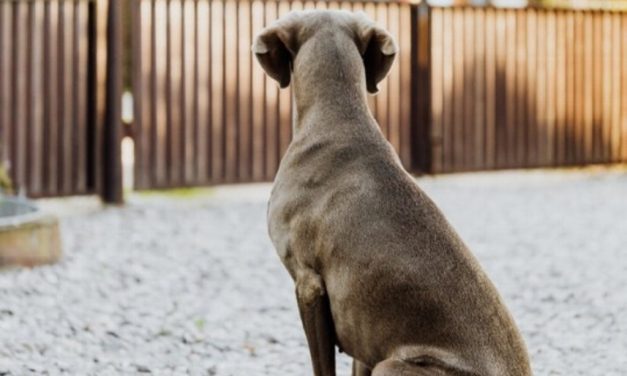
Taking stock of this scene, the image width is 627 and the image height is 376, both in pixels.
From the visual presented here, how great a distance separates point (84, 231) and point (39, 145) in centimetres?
151

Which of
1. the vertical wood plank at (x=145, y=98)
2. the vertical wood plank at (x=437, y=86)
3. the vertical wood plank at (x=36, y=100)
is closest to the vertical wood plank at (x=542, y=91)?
the vertical wood plank at (x=437, y=86)

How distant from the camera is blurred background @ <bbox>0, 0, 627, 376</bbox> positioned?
20.4 ft

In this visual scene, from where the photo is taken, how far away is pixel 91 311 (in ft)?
21.6

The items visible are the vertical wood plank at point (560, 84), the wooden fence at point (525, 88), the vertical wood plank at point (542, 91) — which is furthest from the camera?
the vertical wood plank at point (560, 84)

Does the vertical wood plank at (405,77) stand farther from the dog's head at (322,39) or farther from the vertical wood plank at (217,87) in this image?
the dog's head at (322,39)

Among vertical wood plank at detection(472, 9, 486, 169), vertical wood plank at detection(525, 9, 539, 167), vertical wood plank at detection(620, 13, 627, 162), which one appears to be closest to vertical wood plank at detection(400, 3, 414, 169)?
vertical wood plank at detection(472, 9, 486, 169)

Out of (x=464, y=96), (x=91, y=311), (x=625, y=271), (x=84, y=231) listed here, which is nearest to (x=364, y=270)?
(x=91, y=311)

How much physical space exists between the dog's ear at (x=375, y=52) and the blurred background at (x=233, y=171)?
159cm

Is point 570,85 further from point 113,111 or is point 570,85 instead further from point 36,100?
point 36,100

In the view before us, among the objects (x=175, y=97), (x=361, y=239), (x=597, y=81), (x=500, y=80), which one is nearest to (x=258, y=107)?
(x=175, y=97)

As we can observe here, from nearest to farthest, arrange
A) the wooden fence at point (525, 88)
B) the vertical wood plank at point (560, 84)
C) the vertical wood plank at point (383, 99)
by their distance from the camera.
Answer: the vertical wood plank at point (383, 99) → the wooden fence at point (525, 88) → the vertical wood plank at point (560, 84)

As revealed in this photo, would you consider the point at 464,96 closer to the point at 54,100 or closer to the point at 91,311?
the point at 54,100

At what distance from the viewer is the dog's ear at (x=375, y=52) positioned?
4.43 metres

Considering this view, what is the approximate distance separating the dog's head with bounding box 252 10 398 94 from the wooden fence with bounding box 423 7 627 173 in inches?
336
